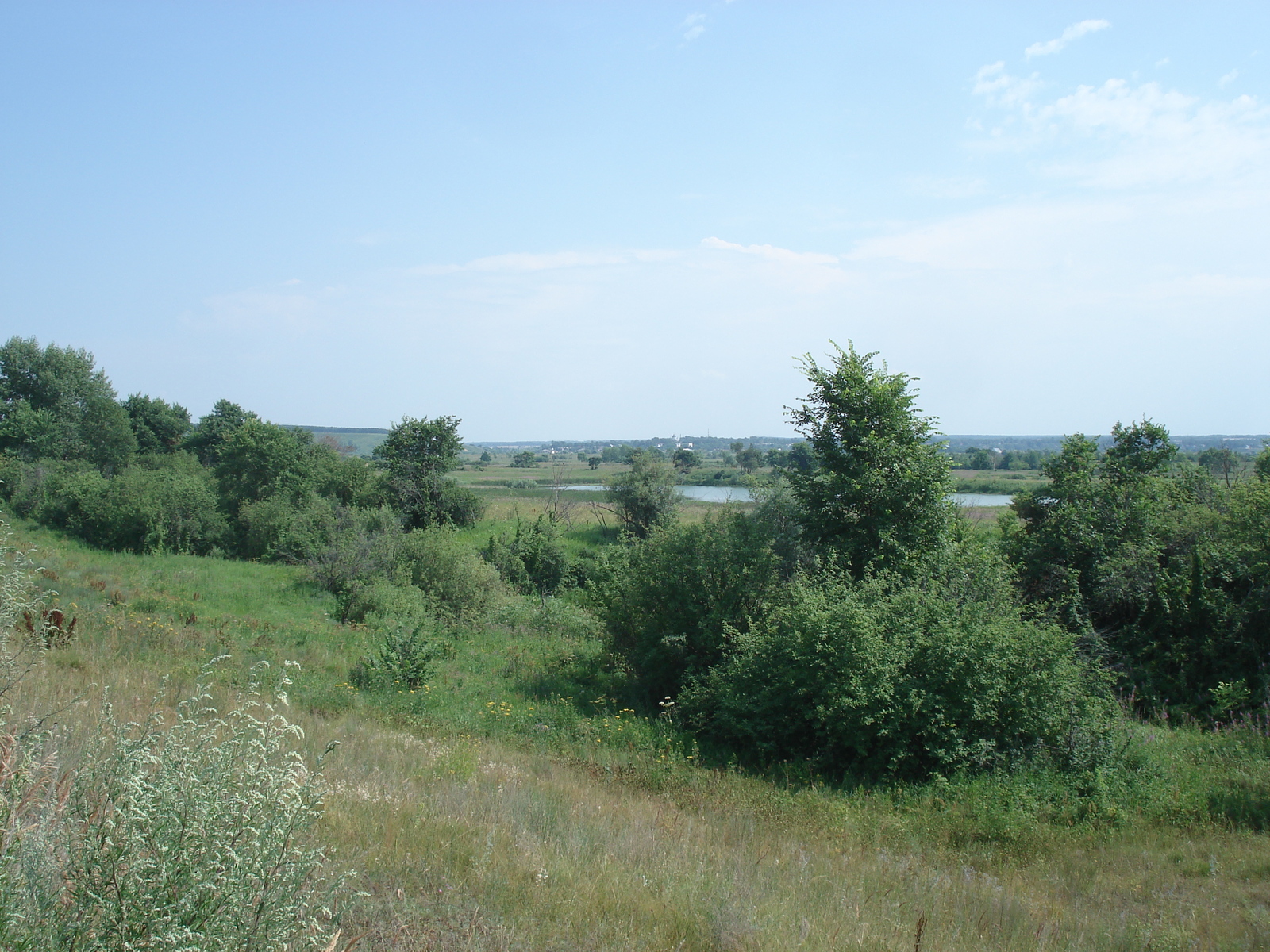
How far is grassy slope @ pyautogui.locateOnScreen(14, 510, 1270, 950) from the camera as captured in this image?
14.9 ft

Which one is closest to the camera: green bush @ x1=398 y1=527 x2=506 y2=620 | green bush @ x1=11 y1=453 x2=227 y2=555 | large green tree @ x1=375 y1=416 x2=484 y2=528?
green bush @ x1=398 y1=527 x2=506 y2=620

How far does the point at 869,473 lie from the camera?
14281 mm

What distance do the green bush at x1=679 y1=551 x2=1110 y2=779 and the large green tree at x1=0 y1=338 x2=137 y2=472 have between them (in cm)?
5007

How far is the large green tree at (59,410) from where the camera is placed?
45.1 metres

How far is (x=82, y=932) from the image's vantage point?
2.34 metres

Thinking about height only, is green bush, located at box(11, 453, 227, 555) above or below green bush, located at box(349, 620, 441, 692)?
above

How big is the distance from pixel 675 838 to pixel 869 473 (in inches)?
370

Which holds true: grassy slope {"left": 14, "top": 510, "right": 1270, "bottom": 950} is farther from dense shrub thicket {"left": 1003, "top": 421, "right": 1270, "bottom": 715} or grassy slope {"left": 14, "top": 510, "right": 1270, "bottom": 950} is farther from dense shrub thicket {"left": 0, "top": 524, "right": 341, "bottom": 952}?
dense shrub thicket {"left": 1003, "top": 421, "right": 1270, "bottom": 715}

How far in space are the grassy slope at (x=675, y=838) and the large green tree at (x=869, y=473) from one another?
4.99 metres

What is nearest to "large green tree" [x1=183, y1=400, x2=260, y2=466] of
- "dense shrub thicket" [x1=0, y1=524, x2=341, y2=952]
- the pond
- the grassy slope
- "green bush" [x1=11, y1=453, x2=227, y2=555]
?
"green bush" [x1=11, y1=453, x2=227, y2=555]

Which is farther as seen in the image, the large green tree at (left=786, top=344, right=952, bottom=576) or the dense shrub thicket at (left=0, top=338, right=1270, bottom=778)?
the large green tree at (left=786, top=344, right=952, bottom=576)

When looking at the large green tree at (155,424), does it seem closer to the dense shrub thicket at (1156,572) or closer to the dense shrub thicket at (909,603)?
the dense shrub thicket at (909,603)

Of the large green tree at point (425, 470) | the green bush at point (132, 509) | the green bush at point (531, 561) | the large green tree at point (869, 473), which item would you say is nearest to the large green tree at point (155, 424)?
the green bush at point (132, 509)

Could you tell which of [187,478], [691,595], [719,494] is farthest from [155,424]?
[691,595]
